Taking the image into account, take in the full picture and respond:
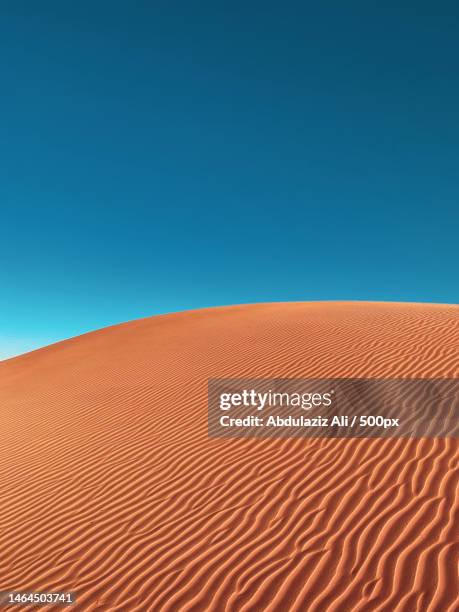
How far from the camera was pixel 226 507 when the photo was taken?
5598 mm

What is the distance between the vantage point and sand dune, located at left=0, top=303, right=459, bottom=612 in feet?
13.7

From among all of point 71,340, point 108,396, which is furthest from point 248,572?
point 71,340

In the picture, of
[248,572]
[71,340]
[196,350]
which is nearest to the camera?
[248,572]

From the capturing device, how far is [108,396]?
1173 cm

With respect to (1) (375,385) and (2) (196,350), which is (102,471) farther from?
(2) (196,350)

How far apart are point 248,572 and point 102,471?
3.82m

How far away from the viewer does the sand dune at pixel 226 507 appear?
4.17m

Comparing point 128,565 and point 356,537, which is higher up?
point 356,537
